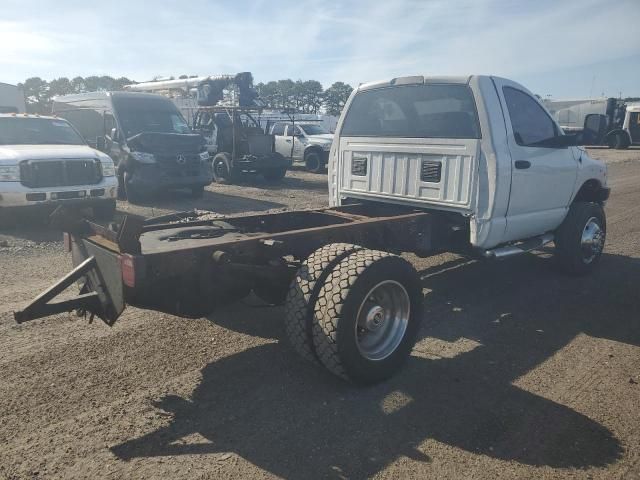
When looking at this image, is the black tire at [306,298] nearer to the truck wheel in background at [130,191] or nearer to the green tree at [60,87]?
the truck wheel in background at [130,191]

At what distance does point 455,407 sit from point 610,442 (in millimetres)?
903

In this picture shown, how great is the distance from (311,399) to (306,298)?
0.68 m

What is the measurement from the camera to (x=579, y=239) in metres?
6.08

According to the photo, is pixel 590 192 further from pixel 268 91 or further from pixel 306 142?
pixel 268 91

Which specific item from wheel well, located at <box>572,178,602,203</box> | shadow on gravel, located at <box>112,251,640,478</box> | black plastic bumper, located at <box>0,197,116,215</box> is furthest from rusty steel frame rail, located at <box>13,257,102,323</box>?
wheel well, located at <box>572,178,602,203</box>

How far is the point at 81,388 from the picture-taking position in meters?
3.40

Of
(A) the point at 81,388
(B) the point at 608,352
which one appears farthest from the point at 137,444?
(B) the point at 608,352

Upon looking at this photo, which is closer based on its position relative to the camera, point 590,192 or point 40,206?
point 590,192

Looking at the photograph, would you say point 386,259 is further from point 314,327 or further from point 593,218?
point 593,218

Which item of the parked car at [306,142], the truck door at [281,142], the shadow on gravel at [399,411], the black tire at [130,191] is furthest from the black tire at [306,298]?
the truck door at [281,142]

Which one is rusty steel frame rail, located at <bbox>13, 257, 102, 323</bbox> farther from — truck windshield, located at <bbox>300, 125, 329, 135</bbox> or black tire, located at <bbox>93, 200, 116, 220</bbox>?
truck windshield, located at <bbox>300, 125, 329, 135</bbox>

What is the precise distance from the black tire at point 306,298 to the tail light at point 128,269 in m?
1.04

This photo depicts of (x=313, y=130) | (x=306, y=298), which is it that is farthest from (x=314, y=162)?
(x=306, y=298)

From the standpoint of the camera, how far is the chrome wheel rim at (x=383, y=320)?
11.7 feet
